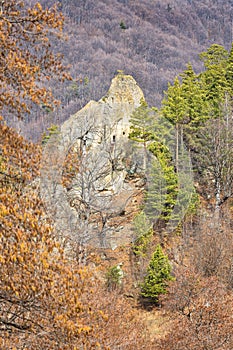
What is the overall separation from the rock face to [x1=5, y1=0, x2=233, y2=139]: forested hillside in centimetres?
1195

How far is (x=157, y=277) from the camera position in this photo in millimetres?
17094

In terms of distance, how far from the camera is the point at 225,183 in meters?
22.8

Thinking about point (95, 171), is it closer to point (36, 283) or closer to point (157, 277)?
point (157, 277)

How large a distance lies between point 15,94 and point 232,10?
246 ft

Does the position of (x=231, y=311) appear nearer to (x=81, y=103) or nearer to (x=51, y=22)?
(x=51, y=22)

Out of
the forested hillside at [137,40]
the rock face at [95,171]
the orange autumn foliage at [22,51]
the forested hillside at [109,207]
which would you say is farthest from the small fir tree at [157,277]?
the forested hillside at [137,40]

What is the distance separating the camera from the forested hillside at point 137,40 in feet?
141

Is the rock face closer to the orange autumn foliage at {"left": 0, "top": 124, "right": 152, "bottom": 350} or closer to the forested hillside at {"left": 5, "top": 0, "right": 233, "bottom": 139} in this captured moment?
the orange autumn foliage at {"left": 0, "top": 124, "right": 152, "bottom": 350}

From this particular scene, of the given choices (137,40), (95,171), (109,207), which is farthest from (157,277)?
(137,40)

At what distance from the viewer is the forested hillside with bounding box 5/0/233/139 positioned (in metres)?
42.9

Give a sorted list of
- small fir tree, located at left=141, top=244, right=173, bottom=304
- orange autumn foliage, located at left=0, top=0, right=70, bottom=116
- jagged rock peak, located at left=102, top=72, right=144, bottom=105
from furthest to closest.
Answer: jagged rock peak, located at left=102, top=72, right=144, bottom=105
small fir tree, located at left=141, top=244, right=173, bottom=304
orange autumn foliage, located at left=0, top=0, right=70, bottom=116

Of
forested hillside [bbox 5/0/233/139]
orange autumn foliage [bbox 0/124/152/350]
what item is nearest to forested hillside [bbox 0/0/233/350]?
orange autumn foliage [bbox 0/124/152/350]

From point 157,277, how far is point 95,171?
5655mm

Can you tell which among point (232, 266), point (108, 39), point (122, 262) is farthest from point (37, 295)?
point (108, 39)
